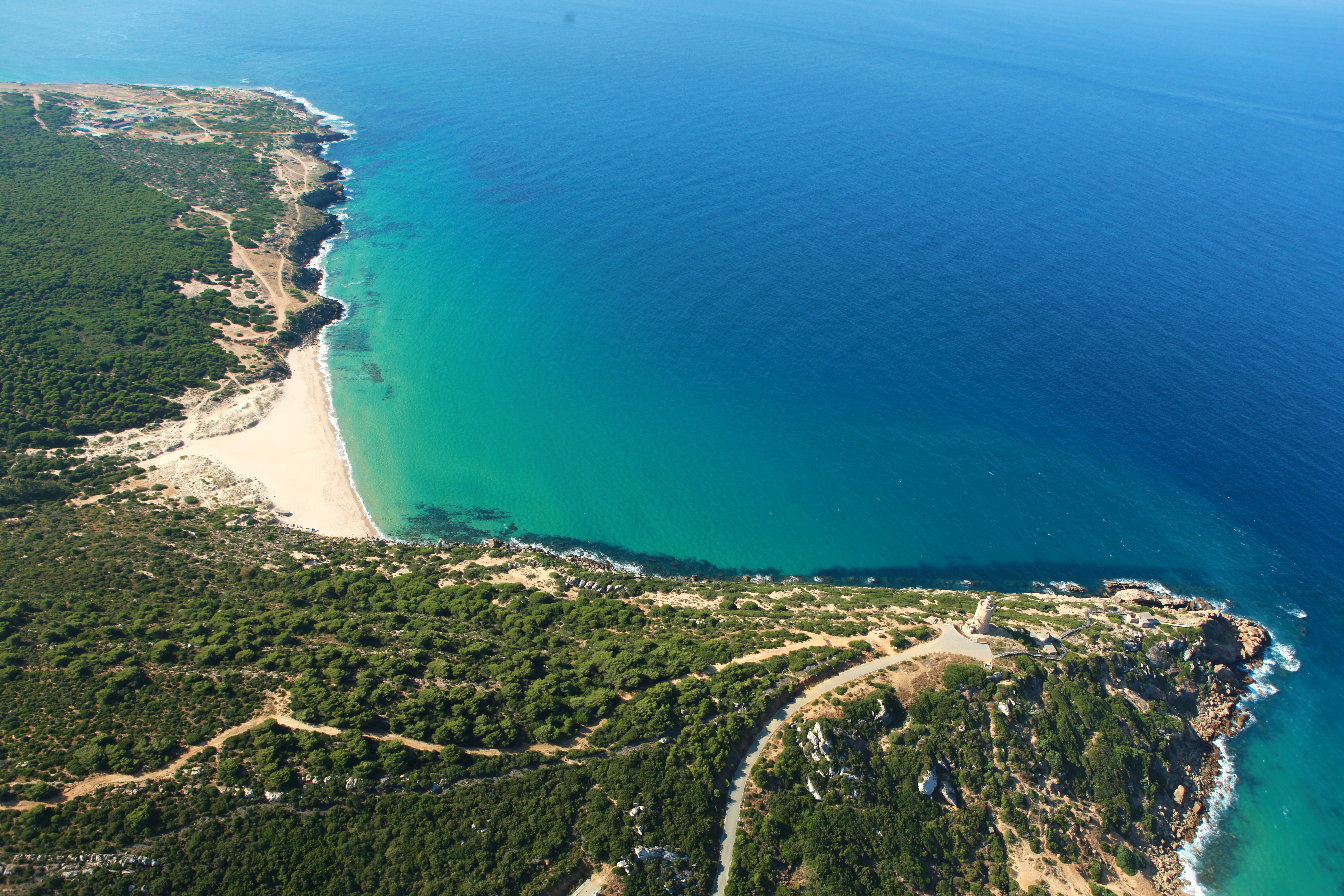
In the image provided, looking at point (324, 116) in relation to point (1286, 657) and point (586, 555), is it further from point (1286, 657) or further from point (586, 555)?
point (1286, 657)

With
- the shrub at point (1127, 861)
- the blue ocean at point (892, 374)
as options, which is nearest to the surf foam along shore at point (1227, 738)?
the blue ocean at point (892, 374)

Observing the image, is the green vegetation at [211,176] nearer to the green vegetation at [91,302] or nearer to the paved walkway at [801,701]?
the green vegetation at [91,302]

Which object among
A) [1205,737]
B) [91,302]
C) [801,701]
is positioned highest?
[91,302]

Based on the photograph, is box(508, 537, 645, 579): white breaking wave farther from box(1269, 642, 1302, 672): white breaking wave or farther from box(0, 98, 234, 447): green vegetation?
box(1269, 642, 1302, 672): white breaking wave

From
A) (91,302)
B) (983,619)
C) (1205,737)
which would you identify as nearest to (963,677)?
(983,619)

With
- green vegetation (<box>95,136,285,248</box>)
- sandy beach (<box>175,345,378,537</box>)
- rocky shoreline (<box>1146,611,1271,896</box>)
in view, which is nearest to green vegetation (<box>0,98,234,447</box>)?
green vegetation (<box>95,136,285,248</box>)

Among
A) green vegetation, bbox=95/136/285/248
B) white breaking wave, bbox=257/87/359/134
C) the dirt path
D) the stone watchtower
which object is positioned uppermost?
white breaking wave, bbox=257/87/359/134
